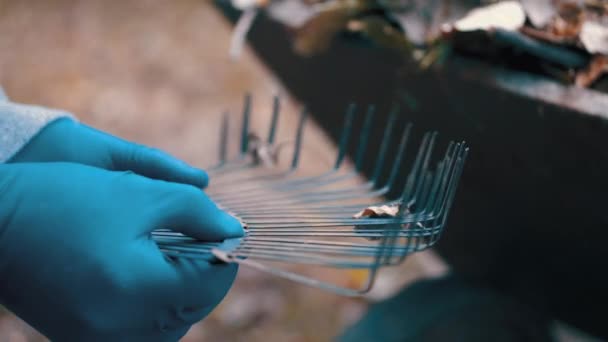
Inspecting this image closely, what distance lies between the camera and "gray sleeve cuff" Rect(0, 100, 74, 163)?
78 cm

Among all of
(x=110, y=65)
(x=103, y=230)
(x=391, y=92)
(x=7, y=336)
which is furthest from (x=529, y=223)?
(x=110, y=65)

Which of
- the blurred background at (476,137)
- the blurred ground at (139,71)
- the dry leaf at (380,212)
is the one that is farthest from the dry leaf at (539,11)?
the blurred ground at (139,71)

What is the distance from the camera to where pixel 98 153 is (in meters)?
0.82

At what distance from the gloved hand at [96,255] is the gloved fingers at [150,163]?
0.54 feet

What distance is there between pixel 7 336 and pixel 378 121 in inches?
48.6

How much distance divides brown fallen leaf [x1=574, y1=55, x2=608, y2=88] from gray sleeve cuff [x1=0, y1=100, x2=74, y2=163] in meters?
0.77

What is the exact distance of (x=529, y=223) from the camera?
915 millimetres

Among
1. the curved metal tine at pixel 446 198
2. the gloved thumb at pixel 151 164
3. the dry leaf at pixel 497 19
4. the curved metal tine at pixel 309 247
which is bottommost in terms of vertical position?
the gloved thumb at pixel 151 164

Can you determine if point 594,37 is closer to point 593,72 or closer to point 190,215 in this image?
point 593,72

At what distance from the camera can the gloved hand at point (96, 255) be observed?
585 mm

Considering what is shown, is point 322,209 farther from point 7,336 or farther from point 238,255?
point 7,336

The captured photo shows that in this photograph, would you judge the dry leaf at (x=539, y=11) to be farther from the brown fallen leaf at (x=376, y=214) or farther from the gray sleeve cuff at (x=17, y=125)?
the gray sleeve cuff at (x=17, y=125)

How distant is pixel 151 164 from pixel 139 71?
7.29 feet

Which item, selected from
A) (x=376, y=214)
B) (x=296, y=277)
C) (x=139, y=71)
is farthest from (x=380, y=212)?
(x=139, y=71)
